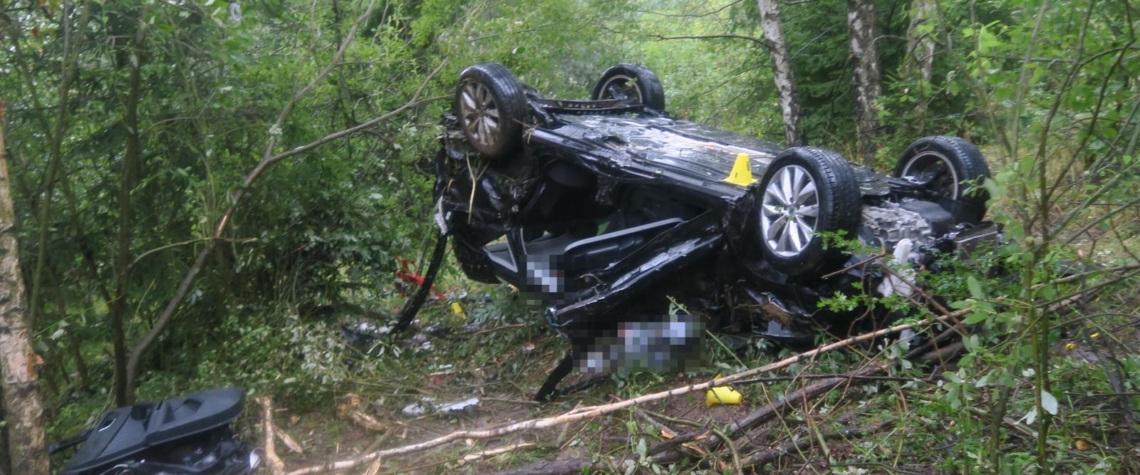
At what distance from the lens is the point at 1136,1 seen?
119 inches

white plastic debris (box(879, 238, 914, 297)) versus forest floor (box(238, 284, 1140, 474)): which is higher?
white plastic debris (box(879, 238, 914, 297))

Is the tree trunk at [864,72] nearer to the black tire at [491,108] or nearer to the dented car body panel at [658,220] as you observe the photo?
the dented car body panel at [658,220]

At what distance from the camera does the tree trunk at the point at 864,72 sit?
7.82 meters

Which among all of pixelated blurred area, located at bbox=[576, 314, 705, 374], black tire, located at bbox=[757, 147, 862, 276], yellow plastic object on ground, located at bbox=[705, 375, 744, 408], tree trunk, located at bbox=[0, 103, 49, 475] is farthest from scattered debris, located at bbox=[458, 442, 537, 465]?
tree trunk, located at bbox=[0, 103, 49, 475]

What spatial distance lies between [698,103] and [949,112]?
3.52m

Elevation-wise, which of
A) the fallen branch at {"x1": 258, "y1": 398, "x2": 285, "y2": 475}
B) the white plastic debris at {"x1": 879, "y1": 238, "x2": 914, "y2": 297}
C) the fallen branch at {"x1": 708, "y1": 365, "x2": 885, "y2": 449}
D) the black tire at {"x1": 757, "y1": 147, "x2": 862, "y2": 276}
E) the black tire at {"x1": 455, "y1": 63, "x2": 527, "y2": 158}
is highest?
the black tire at {"x1": 455, "y1": 63, "x2": 527, "y2": 158}

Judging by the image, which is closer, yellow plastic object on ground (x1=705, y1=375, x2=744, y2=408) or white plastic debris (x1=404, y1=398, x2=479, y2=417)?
yellow plastic object on ground (x1=705, y1=375, x2=744, y2=408)

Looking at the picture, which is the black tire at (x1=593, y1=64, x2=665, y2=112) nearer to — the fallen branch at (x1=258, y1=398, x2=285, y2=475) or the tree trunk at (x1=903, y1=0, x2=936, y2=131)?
the tree trunk at (x1=903, y1=0, x2=936, y2=131)

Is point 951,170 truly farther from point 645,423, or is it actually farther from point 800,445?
point 645,423

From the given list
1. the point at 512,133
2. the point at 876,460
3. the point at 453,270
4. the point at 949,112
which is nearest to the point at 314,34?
the point at 512,133

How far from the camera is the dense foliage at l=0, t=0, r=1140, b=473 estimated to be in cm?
311

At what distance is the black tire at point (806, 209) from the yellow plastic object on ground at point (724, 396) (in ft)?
2.25

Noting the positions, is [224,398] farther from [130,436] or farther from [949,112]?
[949,112]

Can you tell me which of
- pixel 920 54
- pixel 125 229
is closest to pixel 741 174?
pixel 125 229
